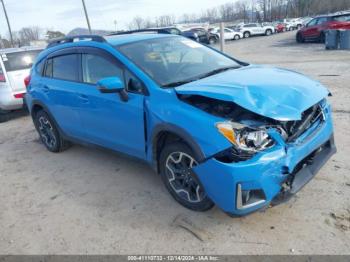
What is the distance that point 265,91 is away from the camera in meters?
3.14

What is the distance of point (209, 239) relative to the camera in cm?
305

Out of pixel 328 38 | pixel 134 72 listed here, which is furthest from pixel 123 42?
pixel 328 38

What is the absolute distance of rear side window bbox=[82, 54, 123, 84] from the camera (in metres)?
3.90

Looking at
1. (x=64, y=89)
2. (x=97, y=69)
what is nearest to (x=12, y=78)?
(x=64, y=89)

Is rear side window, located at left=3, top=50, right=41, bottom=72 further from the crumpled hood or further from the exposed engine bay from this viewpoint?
the exposed engine bay

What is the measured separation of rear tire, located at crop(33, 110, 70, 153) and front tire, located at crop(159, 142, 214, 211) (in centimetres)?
253

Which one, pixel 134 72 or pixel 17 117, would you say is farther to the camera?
pixel 17 117

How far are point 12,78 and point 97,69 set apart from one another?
16.0ft

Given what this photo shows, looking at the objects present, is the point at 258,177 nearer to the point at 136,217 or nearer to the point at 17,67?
the point at 136,217

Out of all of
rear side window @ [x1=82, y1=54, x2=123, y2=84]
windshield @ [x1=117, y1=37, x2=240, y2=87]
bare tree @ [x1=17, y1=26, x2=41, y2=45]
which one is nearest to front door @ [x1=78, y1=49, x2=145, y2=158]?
rear side window @ [x1=82, y1=54, x2=123, y2=84]

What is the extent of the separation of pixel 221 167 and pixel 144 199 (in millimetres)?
1341

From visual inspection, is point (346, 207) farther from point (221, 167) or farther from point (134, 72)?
point (134, 72)

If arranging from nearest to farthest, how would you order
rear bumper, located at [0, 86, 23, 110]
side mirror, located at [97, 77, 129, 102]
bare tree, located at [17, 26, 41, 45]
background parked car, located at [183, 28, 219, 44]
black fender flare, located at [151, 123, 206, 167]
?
black fender flare, located at [151, 123, 206, 167] → side mirror, located at [97, 77, 129, 102] → rear bumper, located at [0, 86, 23, 110] → background parked car, located at [183, 28, 219, 44] → bare tree, located at [17, 26, 41, 45]

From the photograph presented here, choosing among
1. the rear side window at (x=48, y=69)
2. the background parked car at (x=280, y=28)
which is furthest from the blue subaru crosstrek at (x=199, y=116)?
the background parked car at (x=280, y=28)
